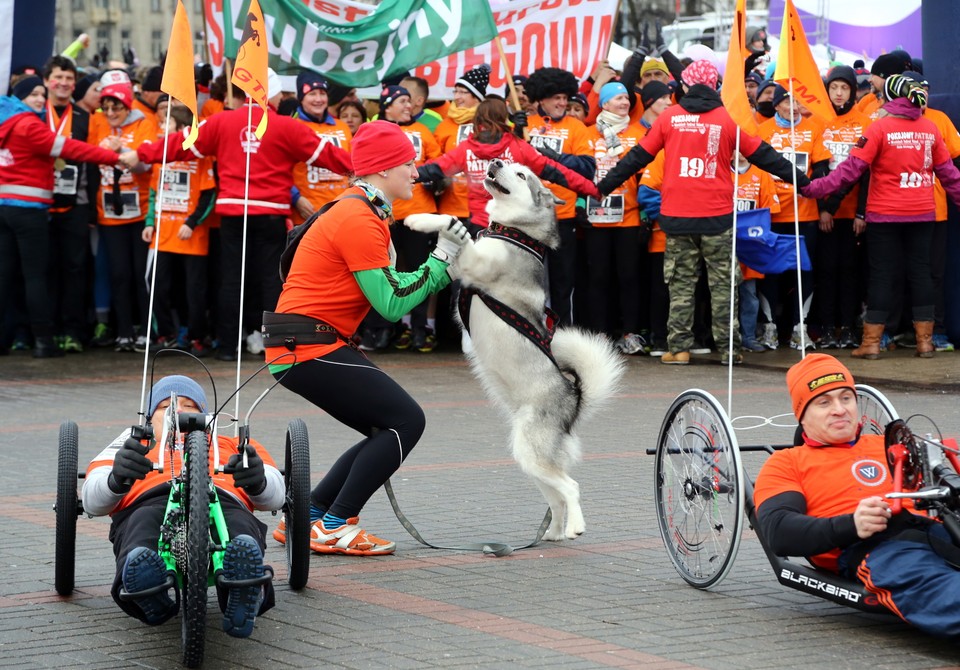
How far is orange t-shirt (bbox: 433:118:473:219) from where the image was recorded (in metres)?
13.3

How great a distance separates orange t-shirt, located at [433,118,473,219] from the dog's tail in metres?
6.37

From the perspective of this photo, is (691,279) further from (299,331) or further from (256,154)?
(299,331)

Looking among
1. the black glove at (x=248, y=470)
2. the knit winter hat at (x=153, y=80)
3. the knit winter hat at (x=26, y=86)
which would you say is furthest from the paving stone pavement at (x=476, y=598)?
the knit winter hat at (x=153, y=80)

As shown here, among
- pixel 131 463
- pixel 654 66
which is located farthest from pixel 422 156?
pixel 131 463

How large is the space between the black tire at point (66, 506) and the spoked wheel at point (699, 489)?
2.37 m

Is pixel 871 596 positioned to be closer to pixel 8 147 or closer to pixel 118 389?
pixel 118 389

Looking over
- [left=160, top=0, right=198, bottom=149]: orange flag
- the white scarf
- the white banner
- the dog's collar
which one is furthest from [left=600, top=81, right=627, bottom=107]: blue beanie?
the dog's collar

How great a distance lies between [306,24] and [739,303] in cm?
483

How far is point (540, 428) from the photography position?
6.77m

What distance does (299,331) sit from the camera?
6.36 meters

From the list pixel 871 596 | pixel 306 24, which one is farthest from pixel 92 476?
pixel 306 24

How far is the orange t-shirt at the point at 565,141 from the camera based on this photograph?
13109mm

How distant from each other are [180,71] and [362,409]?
250 centimetres

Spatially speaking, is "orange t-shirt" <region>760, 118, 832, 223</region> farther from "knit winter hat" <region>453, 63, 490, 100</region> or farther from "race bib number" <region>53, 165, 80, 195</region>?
"race bib number" <region>53, 165, 80, 195</region>
